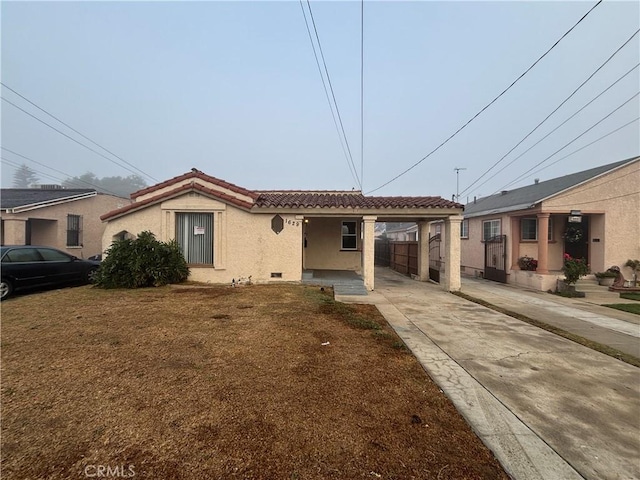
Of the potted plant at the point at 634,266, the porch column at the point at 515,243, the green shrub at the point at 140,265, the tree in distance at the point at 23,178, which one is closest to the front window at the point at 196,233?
the green shrub at the point at 140,265

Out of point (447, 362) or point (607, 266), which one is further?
point (607, 266)

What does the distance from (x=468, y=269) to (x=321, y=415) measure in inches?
679

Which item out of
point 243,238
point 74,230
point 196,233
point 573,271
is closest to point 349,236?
point 243,238

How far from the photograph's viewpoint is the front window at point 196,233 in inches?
411

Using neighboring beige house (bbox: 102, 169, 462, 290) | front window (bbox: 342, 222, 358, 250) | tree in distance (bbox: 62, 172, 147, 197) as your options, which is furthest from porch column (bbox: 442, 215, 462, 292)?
tree in distance (bbox: 62, 172, 147, 197)

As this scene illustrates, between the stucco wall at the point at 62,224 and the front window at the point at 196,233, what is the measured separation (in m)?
9.57

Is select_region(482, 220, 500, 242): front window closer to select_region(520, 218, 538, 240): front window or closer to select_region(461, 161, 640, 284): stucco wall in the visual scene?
select_region(520, 218, 538, 240): front window

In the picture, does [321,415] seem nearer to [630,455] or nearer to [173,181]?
[630,455]

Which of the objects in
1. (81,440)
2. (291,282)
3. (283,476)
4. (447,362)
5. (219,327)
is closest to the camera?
(283,476)

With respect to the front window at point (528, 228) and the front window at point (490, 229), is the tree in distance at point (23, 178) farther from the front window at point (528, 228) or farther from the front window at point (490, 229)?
the front window at point (528, 228)

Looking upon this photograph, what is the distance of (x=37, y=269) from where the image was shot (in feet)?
26.9

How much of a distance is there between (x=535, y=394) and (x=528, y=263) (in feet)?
38.3

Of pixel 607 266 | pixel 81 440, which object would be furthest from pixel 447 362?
pixel 607 266

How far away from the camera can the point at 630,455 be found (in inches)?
96.8
